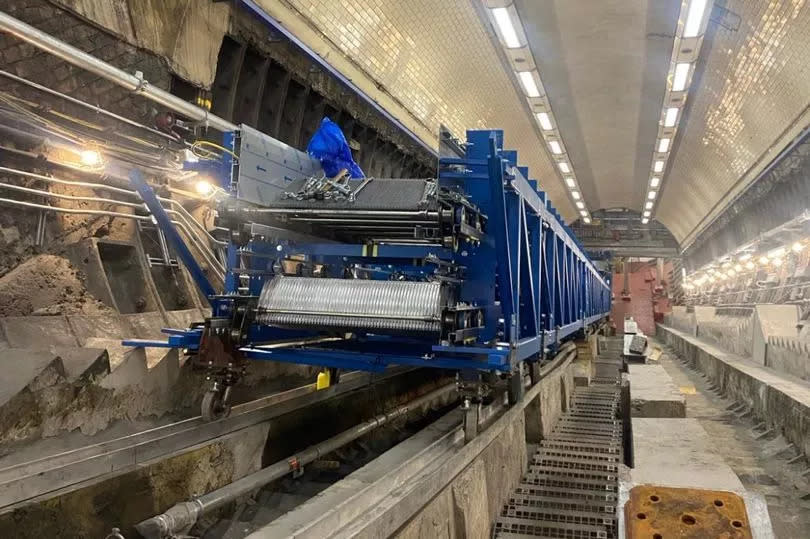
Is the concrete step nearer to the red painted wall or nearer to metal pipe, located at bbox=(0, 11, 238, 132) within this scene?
metal pipe, located at bbox=(0, 11, 238, 132)

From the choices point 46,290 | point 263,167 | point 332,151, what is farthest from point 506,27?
point 46,290

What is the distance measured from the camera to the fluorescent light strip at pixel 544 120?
11.1 m

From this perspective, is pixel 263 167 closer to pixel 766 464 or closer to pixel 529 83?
pixel 766 464

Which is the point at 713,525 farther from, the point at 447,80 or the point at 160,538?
the point at 447,80

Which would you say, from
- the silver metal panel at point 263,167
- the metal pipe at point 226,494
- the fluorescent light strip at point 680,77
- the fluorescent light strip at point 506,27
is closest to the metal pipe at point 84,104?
the silver metal panel at point 263,167

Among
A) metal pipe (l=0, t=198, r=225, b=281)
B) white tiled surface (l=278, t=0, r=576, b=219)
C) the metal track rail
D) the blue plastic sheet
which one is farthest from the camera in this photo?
white tiled surface (l=278, t=0, r=576, b=219)

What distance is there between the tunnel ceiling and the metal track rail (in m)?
4.11

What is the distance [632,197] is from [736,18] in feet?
47.1

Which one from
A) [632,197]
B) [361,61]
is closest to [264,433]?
[361,61]

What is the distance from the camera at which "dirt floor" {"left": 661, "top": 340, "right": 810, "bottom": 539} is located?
3.72 metres

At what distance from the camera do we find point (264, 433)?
354 cm

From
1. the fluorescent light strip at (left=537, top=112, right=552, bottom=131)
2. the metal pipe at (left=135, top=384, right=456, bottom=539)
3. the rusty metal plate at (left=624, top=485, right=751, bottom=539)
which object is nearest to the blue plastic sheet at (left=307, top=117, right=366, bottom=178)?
the metal pipe at (left=135, top=384, right=456, bottom=539)

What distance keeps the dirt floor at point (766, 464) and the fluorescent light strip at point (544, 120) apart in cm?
619

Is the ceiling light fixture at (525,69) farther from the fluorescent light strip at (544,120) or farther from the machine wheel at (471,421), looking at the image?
the machine wheel at (471,421)
